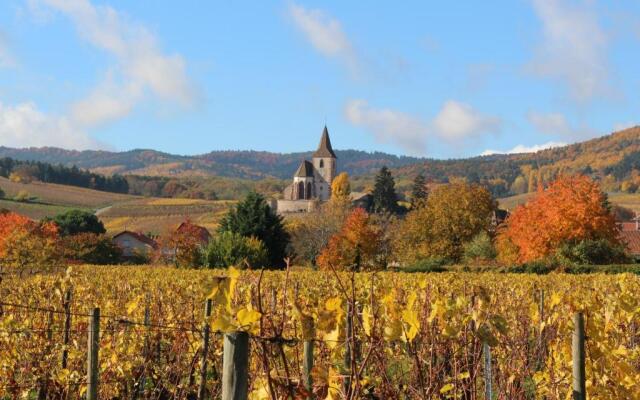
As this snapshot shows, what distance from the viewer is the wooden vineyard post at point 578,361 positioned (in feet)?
12.3

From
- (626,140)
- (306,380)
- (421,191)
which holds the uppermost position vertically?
(626,140)

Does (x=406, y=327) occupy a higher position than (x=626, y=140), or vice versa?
(x=626, y=140)

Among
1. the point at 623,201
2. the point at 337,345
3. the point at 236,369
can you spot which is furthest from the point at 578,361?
the point at 623,201

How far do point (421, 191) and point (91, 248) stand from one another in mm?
52292

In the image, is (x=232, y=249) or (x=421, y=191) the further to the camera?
(x=421, y=191)

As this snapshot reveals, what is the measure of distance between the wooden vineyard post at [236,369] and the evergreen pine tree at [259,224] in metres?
33.7

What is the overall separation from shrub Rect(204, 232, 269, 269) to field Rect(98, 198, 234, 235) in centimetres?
5117

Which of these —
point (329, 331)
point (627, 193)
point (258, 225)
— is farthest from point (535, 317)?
point (627, 193)

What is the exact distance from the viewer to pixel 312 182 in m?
110

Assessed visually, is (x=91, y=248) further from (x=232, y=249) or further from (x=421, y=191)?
(x=421, y=191)

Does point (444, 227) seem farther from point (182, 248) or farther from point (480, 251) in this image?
point (182, 248)

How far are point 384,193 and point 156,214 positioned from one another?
1272 inches

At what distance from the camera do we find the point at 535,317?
545 centimetres

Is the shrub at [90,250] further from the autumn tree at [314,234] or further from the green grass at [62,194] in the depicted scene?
the green grass at [62,194]
